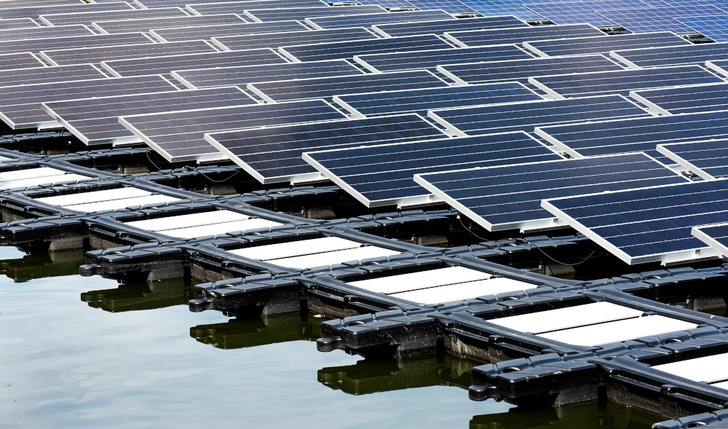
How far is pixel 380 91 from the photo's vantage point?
31219 mm

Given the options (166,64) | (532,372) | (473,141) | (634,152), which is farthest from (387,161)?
(166,64)

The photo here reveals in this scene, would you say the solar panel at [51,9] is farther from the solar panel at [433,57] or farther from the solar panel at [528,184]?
the solar panel at [528,184]

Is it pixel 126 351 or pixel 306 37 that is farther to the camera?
pixel 306 37

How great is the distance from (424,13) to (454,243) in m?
26.6

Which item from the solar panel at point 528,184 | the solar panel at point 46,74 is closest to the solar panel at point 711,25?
the solar panel at point 46,74

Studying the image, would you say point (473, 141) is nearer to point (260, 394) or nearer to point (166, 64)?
point (260, 394)

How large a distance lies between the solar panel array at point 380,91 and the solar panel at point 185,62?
76 mm

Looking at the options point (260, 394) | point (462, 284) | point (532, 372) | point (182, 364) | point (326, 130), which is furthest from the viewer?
point (326, 130)

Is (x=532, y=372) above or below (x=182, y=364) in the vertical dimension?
above

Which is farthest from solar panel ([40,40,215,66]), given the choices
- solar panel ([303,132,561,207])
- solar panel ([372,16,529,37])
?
solar panel ([303,132,561,207])

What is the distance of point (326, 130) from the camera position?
2617cm

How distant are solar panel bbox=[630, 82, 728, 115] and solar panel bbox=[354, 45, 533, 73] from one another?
26.6ft

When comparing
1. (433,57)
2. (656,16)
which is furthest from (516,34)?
(656,16)

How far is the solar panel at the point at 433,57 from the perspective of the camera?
120 ft
